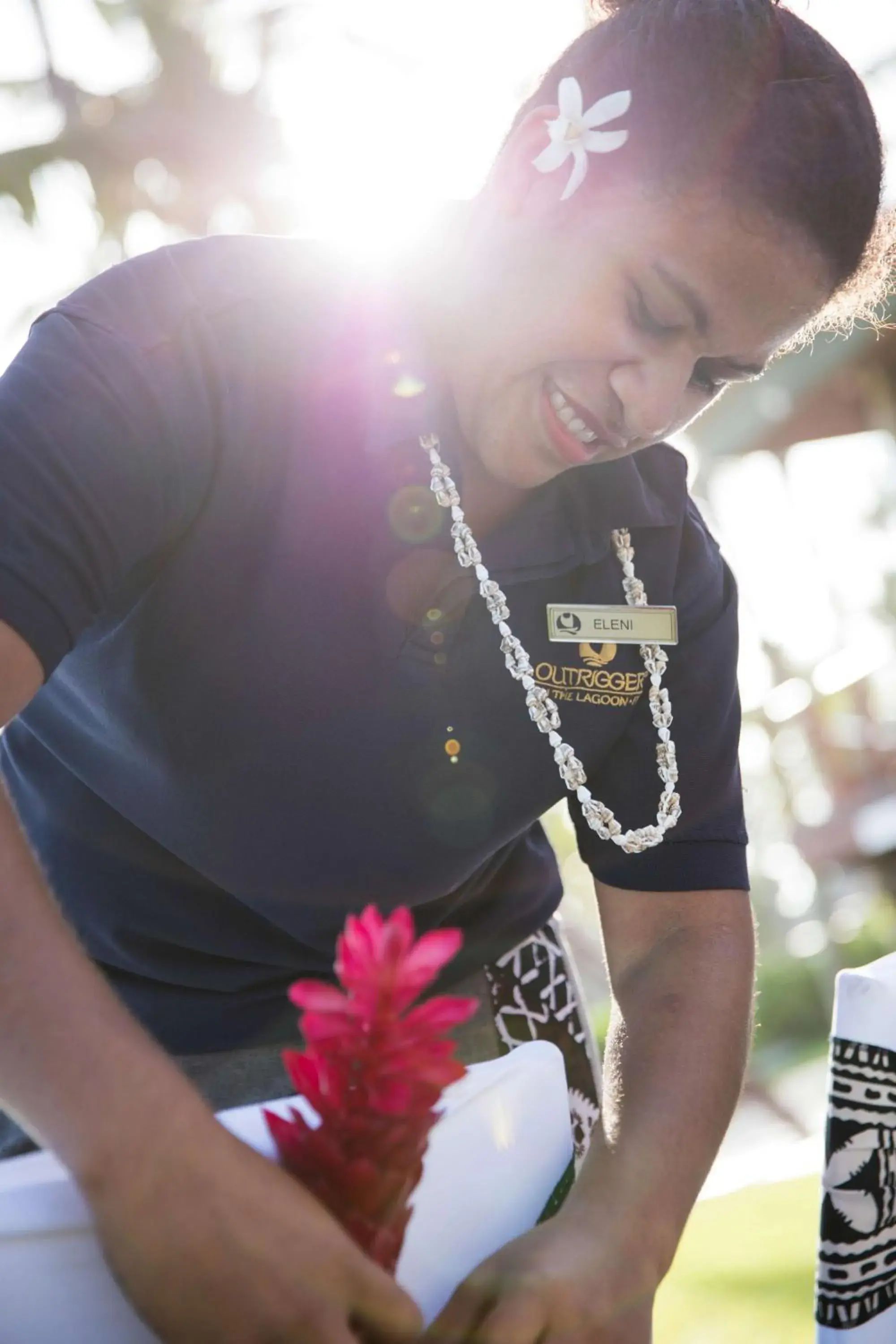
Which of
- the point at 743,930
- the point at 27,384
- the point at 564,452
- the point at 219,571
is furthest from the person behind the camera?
the point at 743,930

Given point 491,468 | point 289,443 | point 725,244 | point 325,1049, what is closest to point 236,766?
point 289,443

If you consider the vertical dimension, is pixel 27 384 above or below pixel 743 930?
above

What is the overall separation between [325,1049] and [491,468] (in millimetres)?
862

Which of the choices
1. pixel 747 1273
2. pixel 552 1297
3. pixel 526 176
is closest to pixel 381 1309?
pixel 552 1297

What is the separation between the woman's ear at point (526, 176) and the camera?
1.50 meters

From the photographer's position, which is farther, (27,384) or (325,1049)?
(27,384)

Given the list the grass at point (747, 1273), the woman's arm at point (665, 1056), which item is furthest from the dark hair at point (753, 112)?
the grass at point (747, 1273)

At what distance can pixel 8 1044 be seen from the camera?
0.94m

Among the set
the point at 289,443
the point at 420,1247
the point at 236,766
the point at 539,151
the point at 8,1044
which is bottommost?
the point at 420,1247

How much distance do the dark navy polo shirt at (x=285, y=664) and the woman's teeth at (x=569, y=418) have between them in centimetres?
14

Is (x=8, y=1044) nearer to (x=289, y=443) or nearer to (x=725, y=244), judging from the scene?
(x=289, y=443)

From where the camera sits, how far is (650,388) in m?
1.46

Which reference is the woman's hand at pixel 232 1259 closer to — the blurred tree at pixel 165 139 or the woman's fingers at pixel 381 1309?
the woman's fingers at pixel 381 1309

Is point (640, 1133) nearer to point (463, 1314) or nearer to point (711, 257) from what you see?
point (463, 1314)
